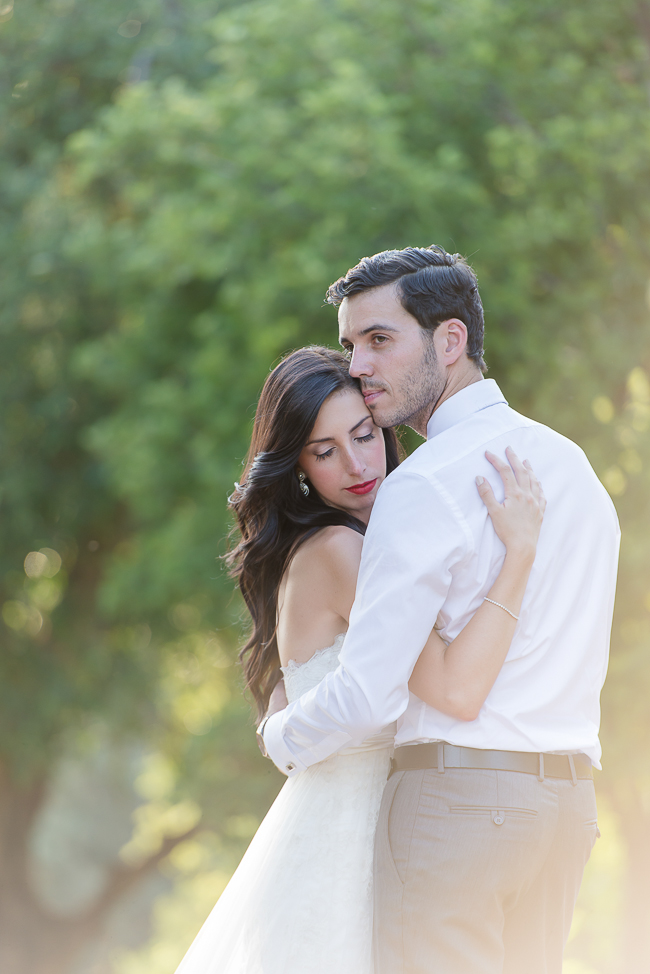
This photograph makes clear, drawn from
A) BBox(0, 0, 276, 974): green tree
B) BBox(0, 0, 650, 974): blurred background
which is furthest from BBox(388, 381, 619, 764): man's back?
BBox(0, 0, 276, 974): green tree

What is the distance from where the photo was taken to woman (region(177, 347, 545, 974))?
1897mm

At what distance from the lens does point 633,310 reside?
7727mm

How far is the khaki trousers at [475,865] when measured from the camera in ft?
6.08

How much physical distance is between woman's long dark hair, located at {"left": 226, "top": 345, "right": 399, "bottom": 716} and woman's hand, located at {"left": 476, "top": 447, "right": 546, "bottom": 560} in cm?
85

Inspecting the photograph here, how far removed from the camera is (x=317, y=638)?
2.55m

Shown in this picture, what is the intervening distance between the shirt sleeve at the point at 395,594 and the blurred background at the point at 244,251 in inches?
173

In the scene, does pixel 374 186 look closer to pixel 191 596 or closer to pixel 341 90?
pixel 341 90

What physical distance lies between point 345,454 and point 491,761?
3.66 ft

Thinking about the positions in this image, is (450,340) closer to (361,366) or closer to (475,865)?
(361,366)

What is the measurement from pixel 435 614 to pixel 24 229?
783 cm

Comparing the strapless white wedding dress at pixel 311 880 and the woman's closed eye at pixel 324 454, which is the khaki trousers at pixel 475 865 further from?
the woman's closed eye at pixel 324 454

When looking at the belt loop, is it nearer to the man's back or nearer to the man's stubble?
the man's back

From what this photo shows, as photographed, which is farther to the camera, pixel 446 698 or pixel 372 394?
pixel 372 394

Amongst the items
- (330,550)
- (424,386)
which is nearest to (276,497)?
(330,550)
